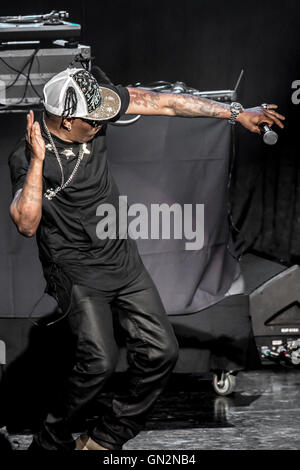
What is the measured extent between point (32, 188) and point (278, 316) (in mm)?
2569

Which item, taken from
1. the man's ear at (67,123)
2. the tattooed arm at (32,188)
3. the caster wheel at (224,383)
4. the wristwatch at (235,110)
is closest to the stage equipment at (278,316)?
the caster wheel at (224,383)

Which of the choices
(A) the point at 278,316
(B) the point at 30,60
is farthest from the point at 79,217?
(A) the point at 278,316

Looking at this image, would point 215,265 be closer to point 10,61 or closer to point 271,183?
point 10,61

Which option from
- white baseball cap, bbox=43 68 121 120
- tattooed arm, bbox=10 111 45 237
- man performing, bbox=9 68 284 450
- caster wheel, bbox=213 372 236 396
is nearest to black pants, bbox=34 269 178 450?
man performing, bbox=9 68 284 450

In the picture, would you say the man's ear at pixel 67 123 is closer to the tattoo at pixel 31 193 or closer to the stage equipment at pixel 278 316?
the tattoo at pixel 31 193

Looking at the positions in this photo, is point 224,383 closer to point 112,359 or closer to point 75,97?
point 112,359

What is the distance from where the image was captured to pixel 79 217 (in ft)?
13.8

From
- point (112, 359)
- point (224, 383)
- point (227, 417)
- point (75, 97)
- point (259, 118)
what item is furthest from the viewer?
point (224, 383)

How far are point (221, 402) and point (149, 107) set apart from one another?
203 cm

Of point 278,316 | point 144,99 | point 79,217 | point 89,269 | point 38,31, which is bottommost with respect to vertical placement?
point 278,316

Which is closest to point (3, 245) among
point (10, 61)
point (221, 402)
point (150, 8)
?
point (10, 61)

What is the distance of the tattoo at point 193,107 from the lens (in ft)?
15.0

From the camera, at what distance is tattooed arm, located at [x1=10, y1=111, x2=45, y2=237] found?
3.87 m

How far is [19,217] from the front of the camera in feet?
12.9
